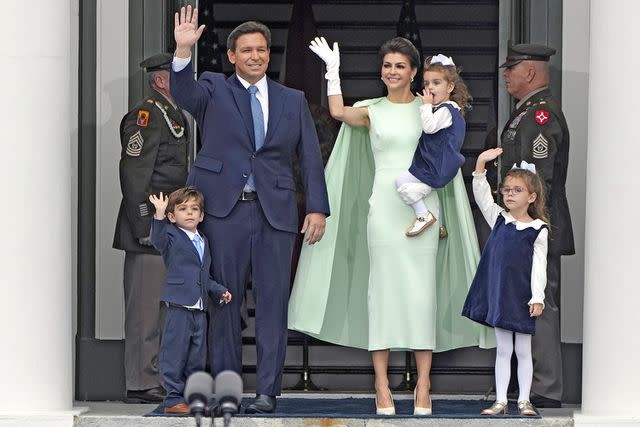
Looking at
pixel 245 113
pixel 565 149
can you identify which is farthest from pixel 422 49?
pixel 245 113

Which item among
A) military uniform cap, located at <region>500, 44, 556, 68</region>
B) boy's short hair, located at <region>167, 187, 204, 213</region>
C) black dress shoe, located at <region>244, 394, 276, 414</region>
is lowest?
black dress shoe, located at <region>244, 394, 276, 414</region>

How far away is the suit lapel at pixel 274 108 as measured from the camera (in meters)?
11.2

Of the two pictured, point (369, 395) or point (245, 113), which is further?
point (369, 395)

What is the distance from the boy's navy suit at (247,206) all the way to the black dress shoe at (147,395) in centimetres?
177

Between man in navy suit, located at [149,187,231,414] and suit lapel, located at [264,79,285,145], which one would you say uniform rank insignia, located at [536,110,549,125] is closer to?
suit lapel, located at [264,79,285,145]

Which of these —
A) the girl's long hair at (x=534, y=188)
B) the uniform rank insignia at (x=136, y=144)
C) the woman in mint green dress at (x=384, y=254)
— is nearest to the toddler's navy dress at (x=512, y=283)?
the girl's long hair at (x=534, y=188)

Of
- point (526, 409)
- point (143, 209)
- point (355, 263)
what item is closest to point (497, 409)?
point (526, 409)

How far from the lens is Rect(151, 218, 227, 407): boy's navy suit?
35.8ft

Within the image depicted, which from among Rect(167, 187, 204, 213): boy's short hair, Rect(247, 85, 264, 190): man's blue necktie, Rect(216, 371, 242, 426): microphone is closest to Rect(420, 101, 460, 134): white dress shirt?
Rect(247, 85, 264, 190): man's blue necktie

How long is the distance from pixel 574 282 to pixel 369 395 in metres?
1.54

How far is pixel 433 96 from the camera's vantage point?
446 inches

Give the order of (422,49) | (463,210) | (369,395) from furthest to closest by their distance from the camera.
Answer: (422,49) < (369,395) < (463,210)

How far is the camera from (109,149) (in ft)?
43.5

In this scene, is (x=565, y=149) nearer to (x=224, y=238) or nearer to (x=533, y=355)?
(x=533, y=355)
